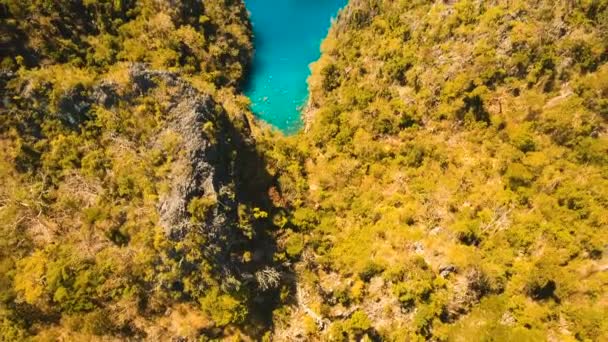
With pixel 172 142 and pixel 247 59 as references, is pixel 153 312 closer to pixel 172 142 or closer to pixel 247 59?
pixel 172 142

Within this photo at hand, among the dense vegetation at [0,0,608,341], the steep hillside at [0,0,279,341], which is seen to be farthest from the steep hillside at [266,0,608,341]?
the steep hillside at [0,0,279,341]

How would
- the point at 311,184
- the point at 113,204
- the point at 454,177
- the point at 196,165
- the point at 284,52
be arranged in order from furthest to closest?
the point at 284,52 → the point at 311,184 → the point at 454,177 → the point at 196,165 → the point at 113,204

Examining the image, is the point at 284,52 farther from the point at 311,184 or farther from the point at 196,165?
the point at 196,165

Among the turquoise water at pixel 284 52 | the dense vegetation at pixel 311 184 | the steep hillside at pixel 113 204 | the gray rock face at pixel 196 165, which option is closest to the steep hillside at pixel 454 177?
the dense vegetation at pixel 311 184

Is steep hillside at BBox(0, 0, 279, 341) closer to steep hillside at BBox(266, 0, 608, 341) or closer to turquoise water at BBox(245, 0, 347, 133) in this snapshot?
A: steep hillside at BBox(266, 0, 608, 341)

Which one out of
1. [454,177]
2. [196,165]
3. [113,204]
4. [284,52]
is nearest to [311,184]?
[196,165]

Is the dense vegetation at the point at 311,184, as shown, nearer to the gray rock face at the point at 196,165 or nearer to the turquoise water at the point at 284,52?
the gray rock face at the point at 196,165
